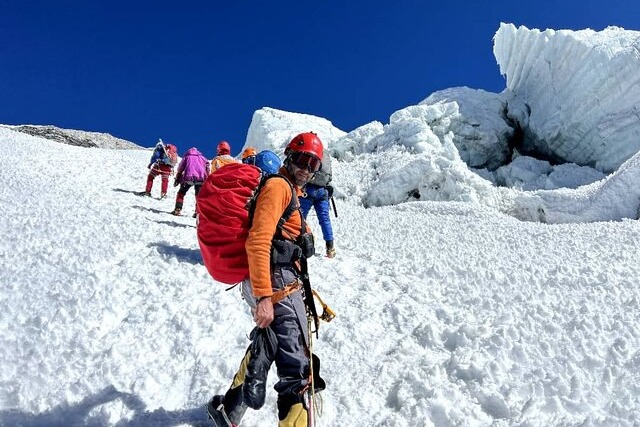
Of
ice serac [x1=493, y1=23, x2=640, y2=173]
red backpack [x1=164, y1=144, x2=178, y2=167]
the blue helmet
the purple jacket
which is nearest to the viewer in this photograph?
the blue helmet

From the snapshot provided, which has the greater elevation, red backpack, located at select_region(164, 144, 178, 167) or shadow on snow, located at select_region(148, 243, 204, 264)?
red backpack, located at select_region(164, 144, 178, 167)

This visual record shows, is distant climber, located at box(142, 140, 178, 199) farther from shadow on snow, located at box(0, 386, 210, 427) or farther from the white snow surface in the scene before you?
shadow on snow, located at box(0, 386, 210, 427)

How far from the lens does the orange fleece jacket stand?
9.61ft

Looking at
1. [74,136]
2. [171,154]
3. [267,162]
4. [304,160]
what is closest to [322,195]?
[267,162]

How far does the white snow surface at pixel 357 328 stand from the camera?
149 inches

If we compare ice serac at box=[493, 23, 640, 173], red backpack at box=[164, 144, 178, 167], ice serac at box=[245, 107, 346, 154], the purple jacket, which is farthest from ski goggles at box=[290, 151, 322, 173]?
ice serac at box=[245, 107, 346, 154]

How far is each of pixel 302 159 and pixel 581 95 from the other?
2161 centimetres

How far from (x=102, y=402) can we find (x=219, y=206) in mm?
2147

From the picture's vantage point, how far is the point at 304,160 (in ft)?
10.9

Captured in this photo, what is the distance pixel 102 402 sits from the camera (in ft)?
12.3

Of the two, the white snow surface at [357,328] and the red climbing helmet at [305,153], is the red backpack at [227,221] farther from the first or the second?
the white snow surface at [357,328]

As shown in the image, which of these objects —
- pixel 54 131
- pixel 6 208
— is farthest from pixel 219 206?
pixel 54 131

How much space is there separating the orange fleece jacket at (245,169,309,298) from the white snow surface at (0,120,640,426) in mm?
1499

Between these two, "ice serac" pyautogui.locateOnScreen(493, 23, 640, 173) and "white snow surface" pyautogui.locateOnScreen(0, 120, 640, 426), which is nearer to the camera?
"white snow surface" pyautogui.locateOnScreen(0, 120, 640, 426)
